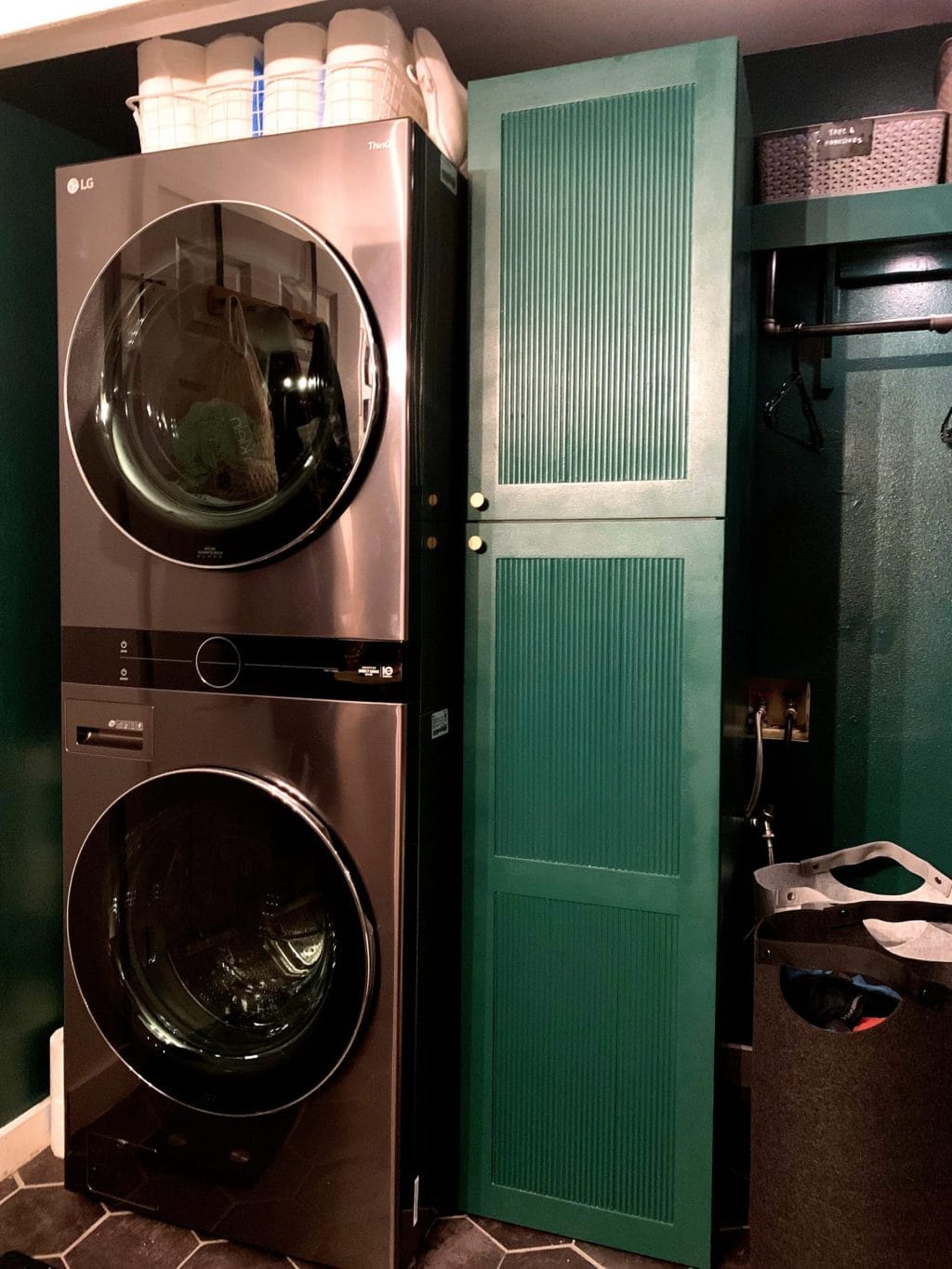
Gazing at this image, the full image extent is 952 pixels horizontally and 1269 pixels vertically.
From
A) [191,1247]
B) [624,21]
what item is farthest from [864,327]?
[191,1247]

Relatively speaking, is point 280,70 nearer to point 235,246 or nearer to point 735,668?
point 235,246

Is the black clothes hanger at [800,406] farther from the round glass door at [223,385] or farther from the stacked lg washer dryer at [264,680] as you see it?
the round glass door at [223,385]

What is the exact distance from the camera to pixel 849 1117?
1603 millimetres

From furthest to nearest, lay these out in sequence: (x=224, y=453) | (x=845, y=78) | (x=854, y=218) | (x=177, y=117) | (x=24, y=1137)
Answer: (x=845, y=78)
(x=24, y=1137)
(x=854, y=218)
(x=177, y=117)
(x=224, y=453)

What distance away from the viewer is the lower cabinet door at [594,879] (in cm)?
172

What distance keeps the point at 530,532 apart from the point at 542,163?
652mm

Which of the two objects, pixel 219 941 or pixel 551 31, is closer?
pixel 219 941

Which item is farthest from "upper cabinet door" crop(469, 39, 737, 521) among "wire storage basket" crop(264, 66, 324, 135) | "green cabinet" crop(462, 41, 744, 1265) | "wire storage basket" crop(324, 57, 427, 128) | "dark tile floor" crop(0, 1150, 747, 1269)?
"dark tile floor" crop(0, 1150, 747, 1269)

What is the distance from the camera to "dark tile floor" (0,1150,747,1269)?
1.79m

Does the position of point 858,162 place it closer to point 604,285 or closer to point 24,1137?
point 604,285

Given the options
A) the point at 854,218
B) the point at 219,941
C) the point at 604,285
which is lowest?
the point at 219,941

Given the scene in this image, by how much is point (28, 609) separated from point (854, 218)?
1883 mm

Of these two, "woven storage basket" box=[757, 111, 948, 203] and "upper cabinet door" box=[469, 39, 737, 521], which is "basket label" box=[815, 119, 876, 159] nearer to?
"woven storage basket" box=[757, 111, 948, 203]

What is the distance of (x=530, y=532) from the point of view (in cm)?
179
